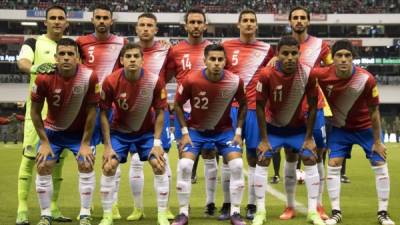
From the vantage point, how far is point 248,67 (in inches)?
294

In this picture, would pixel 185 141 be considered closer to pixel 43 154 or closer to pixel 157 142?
pixel 157 142

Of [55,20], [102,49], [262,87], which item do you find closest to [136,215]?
[102,49]

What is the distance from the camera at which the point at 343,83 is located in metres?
6.93

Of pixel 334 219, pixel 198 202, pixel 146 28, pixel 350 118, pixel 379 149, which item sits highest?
pixel 146 28

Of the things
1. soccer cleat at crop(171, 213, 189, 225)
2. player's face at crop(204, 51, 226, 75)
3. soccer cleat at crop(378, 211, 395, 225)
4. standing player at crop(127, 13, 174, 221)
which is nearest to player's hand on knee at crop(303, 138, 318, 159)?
soccer cleat at crop(378, 211, 395, 225)

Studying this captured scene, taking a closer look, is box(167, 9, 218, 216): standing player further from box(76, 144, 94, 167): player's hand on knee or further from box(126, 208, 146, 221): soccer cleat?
box(76, 144, 94, 167): player's hand on knee

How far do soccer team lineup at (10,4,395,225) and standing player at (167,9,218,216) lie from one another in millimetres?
41

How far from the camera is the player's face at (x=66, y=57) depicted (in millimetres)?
6402

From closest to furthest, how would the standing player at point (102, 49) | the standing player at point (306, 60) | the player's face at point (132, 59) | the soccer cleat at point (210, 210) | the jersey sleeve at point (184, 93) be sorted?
1. the player's face at point (132, 59)
2. the jersey sleeve at point (184, 93)
3. the standing player at point (306, 60)
4. the standing player at point (102, 49)
5. the soccer cleat at point (210, 210)

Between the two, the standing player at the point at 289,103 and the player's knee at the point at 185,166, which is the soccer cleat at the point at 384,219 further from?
the player's knee at the point at 185,166

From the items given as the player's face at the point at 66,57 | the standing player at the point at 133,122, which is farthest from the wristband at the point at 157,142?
the player's face at the point at 66,57

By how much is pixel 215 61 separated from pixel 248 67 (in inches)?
34.2

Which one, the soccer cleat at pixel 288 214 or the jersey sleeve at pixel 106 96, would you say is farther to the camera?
the soccer cleat at pixel 288 214

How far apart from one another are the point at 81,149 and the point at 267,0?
5251 centimetres
